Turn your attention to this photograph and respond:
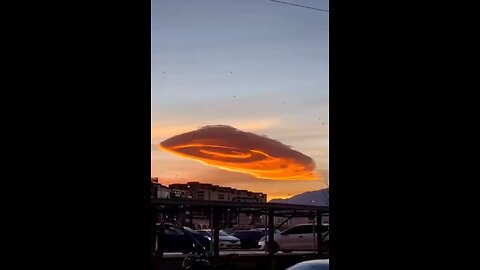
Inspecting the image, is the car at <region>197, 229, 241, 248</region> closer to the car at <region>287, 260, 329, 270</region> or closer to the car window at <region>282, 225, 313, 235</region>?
the car window at <region>282, 225, 313, 235</region>

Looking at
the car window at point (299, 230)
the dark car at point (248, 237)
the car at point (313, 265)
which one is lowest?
the dark car at point (248, 237)

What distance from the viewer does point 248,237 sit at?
2122 centimetres

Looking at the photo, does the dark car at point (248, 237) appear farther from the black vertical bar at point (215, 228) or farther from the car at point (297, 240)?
the black vertical bar at point (215, 228)

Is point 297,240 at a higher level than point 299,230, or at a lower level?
lower

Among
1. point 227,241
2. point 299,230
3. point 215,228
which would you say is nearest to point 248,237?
point 227,241

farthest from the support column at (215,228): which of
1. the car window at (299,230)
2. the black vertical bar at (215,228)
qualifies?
the car window at (299,230)

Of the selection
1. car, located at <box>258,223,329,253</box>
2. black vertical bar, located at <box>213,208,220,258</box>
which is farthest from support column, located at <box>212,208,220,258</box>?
car, located at <box>258,223,329,253</box>

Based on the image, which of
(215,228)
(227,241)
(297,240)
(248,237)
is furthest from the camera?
(248,237)

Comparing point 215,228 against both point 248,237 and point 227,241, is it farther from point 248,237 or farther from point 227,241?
point 248,237

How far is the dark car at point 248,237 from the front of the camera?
20816 mm
